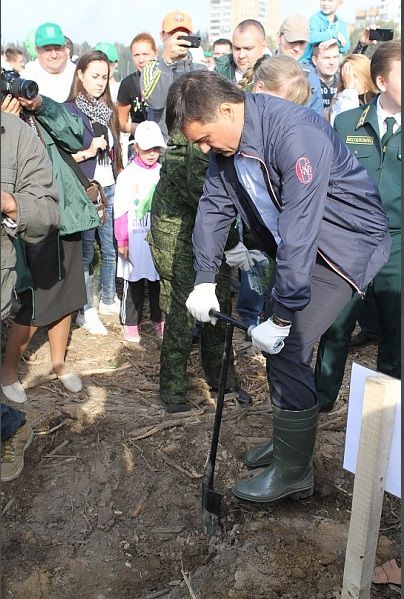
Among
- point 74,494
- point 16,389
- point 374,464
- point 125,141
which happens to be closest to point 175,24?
point 125,141

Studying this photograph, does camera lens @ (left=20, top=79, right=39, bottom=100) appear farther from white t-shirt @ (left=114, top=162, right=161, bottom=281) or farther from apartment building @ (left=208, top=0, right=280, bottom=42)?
apartment building @ (left=208, top=0, right=280, bottom=42)

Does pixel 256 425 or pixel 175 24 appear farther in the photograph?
pixel 175 24

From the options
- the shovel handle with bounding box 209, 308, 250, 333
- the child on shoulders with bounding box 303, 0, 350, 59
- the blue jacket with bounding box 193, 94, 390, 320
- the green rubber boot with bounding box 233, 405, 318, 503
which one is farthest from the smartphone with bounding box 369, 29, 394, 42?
the green rubber boot with bounding box 233, 405, 318, 503

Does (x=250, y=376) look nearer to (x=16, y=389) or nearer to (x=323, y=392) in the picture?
(x=323, y=392)

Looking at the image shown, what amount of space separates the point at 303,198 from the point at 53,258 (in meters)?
1.83

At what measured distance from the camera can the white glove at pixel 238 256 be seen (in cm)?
367

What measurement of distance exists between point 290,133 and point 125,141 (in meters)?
4.86

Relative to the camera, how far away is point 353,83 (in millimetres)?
5461

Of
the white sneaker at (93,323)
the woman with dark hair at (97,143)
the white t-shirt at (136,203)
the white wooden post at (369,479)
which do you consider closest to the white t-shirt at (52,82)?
the woman with dark hair at (97,143)

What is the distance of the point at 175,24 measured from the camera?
5277mm

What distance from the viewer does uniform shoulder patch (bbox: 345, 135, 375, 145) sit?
3.76 meters

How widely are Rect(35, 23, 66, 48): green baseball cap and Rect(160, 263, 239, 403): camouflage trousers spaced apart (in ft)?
8.87

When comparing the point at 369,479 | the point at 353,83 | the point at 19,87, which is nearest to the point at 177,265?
the point at 19,87

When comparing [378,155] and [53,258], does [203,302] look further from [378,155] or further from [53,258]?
[378,155]
